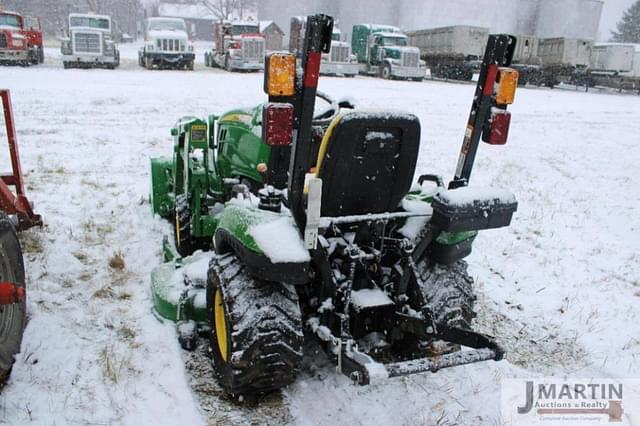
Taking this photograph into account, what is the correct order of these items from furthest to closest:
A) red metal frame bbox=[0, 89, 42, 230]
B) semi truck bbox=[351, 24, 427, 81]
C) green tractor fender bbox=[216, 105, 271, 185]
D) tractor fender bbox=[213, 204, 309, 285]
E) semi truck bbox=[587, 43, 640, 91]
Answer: semi truck bbox=[587, 43, 640, 91] → semi truck bbox=[351, 24, 427, 81] → green tractor fender bbox=[216, 105, 271, 185] → red metal frame bbox=[0, 89, 42, 230] → tractor fender bbox=[213, 204, 309, 285]

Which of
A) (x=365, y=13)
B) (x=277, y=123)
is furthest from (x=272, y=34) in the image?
(x=277, y=123)

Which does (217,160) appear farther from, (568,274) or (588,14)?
(588,14)

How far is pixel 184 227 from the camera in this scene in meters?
4.90

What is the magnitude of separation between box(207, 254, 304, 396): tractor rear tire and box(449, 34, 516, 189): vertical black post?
1390 mm

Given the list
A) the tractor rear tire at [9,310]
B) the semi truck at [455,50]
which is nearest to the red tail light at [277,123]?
the tractor rear tire at [9,310]

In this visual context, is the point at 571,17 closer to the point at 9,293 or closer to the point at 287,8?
the point at 287,8

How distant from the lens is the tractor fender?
2.64 meters

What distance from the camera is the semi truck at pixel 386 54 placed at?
2473 centimetres

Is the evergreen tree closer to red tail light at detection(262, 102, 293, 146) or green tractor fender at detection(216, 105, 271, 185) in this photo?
green tractor fender at detection(216, 105, 271, 185)

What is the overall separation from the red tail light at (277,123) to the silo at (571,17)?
46.6m

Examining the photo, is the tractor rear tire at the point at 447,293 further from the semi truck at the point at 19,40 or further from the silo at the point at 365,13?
the silo at the point at 365,13

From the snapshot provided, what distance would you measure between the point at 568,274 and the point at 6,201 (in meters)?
5.25

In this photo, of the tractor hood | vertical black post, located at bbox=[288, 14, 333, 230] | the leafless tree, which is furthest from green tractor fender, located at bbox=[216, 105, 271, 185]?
the leafless tree

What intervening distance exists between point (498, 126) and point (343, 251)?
1.21 m
